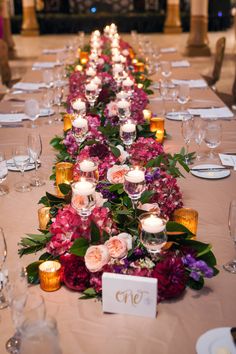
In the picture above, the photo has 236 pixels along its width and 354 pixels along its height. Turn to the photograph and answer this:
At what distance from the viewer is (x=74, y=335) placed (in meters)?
1.43

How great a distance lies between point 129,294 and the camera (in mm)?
1472

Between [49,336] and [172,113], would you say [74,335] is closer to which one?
[49,336]

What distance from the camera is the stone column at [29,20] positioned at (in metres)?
14.5

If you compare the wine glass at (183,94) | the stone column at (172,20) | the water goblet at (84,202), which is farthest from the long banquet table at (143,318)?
the stone column at (172,20)

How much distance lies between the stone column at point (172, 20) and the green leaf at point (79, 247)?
13621 mm

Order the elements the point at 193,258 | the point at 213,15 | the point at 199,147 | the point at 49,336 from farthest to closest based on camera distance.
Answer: the point at 213,15, the point at 199,147, the point at 193,258, the point at 49,336

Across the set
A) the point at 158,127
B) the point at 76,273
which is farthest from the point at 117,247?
the point at 158,127

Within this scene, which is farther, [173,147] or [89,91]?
[89,91]

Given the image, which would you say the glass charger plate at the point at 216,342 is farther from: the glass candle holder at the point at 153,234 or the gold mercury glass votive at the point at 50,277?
the gold mercury glass votive at the point at 50,277

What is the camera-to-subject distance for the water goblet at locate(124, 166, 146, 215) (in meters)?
1.82

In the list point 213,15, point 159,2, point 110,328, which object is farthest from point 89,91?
point 159,2

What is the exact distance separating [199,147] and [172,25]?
40.0 ft

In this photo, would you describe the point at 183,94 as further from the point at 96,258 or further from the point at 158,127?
the point at 96,258

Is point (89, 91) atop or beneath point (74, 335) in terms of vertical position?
atop
